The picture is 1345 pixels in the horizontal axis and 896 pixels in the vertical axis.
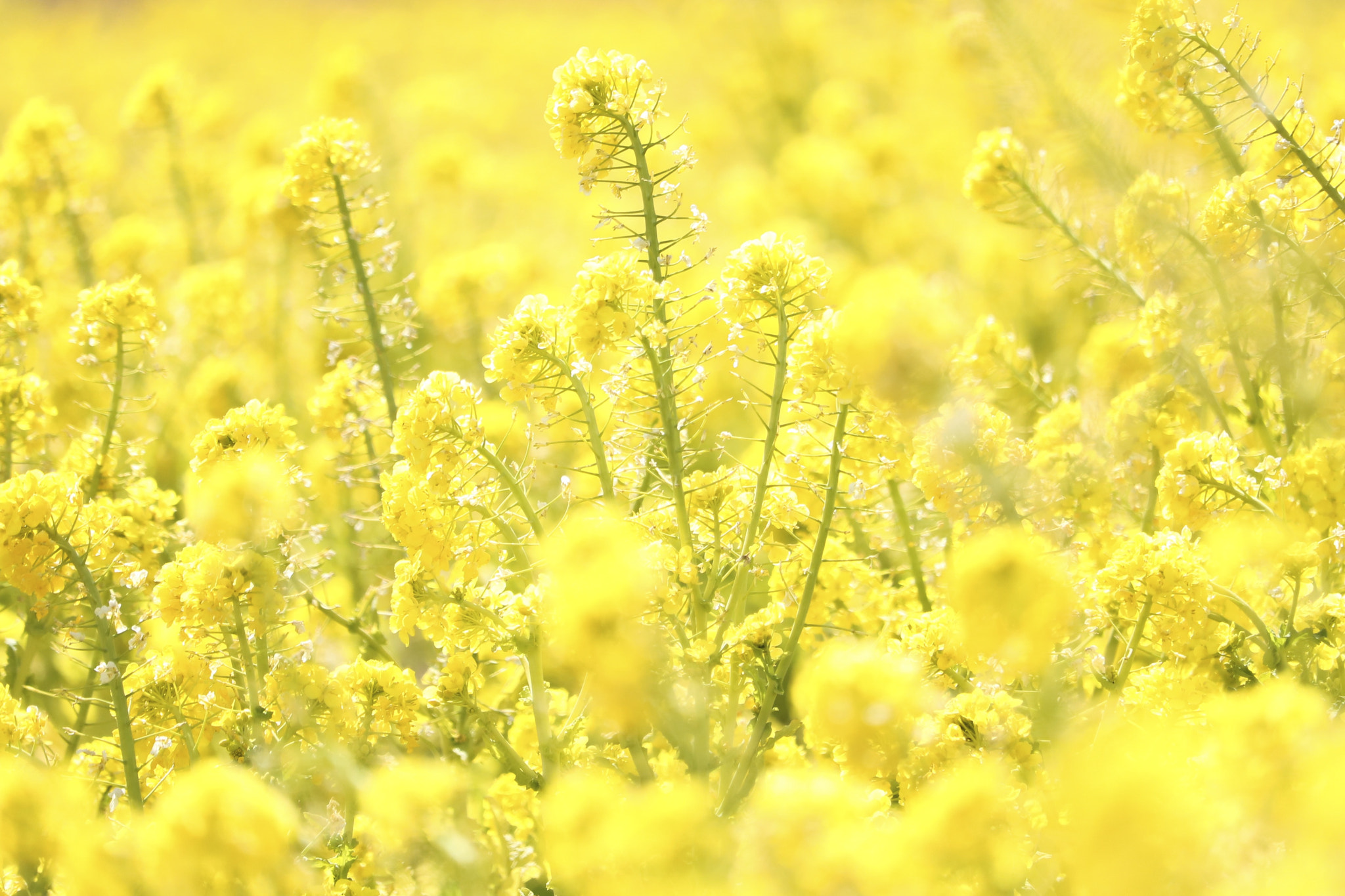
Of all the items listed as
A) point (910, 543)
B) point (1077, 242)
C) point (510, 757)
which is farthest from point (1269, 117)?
point (510, 757)

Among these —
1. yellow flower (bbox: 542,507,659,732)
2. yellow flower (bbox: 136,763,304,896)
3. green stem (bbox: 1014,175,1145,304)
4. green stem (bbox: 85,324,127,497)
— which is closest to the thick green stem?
green stem (bbox: 85,324,127,497)

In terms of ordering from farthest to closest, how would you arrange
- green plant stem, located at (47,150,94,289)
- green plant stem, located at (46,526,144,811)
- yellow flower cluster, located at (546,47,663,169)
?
green plant stem, located at (47,150,94,289), yellow flower cluster, located at (546,47,663,169), green plant stem, located at (46,526,144,811)

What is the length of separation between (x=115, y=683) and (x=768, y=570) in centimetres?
126

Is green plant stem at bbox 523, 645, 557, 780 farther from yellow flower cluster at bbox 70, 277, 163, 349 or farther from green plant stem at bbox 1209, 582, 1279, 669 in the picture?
yellow flower cluster at bbox 70, 277, 163, 349

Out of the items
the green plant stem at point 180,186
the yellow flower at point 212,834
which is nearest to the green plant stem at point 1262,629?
the yellow flower at point 212,834

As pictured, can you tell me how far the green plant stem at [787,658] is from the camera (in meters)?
1.87

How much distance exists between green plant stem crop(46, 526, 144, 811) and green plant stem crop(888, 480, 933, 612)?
1634 millimetres

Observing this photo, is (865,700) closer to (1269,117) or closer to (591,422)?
(591,422)

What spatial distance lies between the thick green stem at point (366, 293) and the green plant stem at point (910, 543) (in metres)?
1.29

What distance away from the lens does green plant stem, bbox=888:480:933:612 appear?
7.86 feet

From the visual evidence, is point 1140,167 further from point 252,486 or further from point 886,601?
point 252,486

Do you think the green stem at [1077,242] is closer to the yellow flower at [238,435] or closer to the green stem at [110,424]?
the yellow flower at [238,435]

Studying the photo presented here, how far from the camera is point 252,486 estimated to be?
1871 mm

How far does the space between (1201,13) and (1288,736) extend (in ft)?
5.75
